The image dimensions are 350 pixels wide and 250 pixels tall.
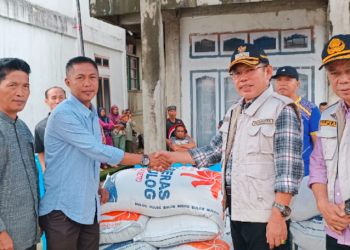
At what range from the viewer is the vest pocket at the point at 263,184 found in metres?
1.88

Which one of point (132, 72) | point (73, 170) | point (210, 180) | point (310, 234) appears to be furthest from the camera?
point (132, 72)

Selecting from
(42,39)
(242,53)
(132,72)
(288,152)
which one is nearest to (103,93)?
(132,72)

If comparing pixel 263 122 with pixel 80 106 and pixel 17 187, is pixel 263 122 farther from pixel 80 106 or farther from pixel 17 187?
pixel 17 187

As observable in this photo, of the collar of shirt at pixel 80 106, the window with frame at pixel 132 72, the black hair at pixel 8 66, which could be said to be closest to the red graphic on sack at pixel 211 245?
the collar of shirt at pixel 80 106

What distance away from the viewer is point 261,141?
1.89 metres

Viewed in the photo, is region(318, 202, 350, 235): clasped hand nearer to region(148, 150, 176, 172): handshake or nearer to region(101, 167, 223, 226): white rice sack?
region(101, 167, 223, 226): white rice sack

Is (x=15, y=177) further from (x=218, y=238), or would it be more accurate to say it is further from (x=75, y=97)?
(x=218, y=238)

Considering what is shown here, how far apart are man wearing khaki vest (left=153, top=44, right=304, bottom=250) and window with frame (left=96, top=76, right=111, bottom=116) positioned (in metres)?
10.7

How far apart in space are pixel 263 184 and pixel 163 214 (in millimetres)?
1175

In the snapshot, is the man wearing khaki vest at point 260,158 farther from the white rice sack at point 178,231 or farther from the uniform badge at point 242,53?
the white rice sack at point 178,231

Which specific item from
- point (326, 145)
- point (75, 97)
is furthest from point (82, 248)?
point (326, 145)

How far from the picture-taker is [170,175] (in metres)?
2.88

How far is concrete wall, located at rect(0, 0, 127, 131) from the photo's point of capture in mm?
8078

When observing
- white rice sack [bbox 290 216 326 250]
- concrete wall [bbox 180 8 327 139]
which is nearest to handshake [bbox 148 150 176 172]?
white rice sack [bbox 290 216 326 250]
